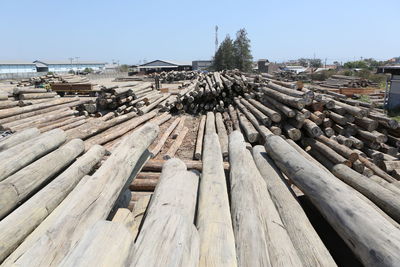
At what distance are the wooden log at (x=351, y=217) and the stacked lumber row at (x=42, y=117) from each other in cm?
705

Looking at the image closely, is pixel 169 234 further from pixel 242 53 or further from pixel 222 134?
pixel 242 53

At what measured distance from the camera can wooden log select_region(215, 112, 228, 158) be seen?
650 cm

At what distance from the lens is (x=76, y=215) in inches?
94.6

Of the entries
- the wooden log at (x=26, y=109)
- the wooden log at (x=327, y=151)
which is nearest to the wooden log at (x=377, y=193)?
the wooden log at (x=327, y=151)

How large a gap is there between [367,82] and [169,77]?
2269 centimetres

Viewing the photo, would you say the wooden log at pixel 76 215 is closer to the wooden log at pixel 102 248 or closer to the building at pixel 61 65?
the wooden log at pixel 102 248

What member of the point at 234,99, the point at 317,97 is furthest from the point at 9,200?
the point at 234,99

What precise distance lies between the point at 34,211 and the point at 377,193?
396 centimetres

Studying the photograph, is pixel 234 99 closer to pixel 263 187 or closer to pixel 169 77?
pixel 263 187

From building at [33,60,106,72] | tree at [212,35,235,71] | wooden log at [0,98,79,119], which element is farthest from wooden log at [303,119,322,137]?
building at [33,60,106,72]

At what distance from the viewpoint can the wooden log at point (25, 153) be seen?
10.7ft

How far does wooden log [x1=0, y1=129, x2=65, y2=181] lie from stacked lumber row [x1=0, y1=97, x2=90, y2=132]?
12.7 feet

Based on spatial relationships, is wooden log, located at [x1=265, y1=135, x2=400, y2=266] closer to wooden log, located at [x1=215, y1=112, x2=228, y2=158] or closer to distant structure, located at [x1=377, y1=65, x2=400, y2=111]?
wooden log, located at [x1=215, y1=112, x2=228, y2=158]

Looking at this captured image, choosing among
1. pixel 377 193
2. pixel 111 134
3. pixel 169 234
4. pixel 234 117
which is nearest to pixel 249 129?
pixel 234 117
